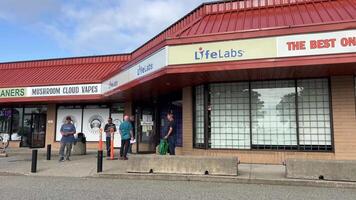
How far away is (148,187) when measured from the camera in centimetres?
880

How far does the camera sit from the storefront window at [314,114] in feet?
38.9

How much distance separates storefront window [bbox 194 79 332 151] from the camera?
11984 millimetres

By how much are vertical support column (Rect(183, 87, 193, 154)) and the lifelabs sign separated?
14.7 ft

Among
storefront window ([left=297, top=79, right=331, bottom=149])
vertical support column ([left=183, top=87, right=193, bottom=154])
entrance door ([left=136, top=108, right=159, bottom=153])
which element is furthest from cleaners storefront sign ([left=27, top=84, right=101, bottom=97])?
storefront window ([left=297, top=79, right=331, bottom=149])

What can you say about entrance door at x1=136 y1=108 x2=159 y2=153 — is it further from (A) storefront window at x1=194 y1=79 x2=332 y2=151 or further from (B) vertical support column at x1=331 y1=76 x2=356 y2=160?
(B) vertical support column at x1=331 y1=76 x2=356 y2=160

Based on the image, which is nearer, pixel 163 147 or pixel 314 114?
pixel 314 114

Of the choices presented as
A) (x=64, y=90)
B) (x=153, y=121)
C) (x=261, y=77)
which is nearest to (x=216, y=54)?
(x=261, y=77)

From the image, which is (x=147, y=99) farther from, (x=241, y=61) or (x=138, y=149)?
(x=241, y=61)

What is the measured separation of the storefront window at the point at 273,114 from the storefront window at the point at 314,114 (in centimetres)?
26

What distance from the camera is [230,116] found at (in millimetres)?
12930

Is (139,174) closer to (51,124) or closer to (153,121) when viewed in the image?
(153,121)

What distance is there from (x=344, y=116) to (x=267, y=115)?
7.76ft

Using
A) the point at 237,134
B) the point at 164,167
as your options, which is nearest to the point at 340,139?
the point at 237,134

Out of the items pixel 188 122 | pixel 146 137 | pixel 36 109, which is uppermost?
pixel 36 109
